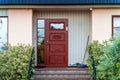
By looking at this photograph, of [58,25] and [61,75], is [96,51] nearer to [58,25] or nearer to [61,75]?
[61,75]

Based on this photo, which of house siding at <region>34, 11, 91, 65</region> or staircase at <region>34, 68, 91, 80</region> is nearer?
staircase at <region>34, 68, 91, 80</region>

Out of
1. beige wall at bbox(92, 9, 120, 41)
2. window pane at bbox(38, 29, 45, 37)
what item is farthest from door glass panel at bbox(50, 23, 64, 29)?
beige wall at bbox(92, 9, 120, 41)

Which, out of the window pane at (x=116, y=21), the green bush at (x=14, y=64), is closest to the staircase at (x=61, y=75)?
the green bush at (x=14, y=64)

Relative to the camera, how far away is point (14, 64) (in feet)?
43.0

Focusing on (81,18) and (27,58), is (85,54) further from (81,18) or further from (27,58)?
(27,58)

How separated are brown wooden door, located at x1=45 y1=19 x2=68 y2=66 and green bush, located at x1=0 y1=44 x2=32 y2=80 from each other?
2.32m

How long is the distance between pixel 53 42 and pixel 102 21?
8.18 feet

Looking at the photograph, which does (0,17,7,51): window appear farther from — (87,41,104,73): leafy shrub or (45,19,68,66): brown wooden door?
(87,41,104,73): leafy shrub

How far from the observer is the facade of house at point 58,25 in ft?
48.9

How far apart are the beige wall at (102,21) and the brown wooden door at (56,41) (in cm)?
155

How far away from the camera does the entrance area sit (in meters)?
16.0

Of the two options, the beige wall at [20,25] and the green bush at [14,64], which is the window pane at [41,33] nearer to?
the beige wall at [20,25]

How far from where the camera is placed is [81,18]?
16.1 metres

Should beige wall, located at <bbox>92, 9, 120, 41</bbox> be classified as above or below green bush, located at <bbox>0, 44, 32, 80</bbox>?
above
